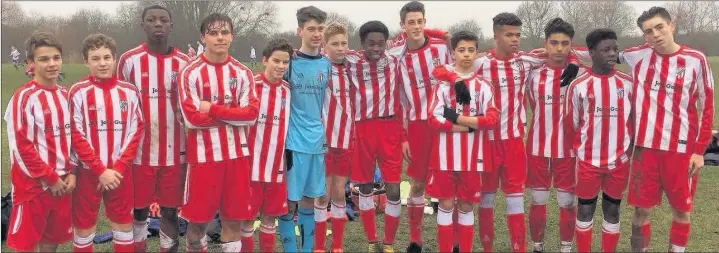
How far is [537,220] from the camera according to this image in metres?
4.66

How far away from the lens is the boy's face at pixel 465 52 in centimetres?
418

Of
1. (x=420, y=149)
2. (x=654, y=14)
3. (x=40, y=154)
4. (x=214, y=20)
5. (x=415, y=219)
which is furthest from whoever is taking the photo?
(x=415, y=219)

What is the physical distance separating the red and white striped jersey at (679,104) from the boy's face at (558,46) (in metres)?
0.60

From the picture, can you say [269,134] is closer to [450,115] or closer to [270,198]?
[270,198]

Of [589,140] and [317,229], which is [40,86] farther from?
[589,140]

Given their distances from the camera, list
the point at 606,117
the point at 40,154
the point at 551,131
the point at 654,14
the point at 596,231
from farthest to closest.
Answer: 1. the point at 596,231
2. the point at 551,131
3. the point at 606,117
4. the point at 654,14
5. the point at 40,154

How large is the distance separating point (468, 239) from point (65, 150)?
2.79m

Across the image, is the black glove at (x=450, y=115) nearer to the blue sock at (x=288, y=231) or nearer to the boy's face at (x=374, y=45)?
the boy's face at (x=374, y=45)

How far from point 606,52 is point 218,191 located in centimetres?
284

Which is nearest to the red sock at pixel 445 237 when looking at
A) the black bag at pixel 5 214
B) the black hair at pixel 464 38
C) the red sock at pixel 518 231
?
the red sock at pixel 518 231

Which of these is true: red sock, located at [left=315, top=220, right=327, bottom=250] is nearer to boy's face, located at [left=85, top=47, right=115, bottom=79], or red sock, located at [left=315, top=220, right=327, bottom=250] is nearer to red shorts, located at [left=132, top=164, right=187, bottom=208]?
red shorts, located at [left=132, top=164, right=187, bottom=208]

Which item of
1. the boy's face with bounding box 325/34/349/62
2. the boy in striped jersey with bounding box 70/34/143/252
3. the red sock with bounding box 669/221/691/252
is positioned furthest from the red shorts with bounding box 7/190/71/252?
the red sock with bounding box 669/221/691/252

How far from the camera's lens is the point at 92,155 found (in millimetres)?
3783

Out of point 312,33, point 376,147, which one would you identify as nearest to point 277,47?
point 312,33
